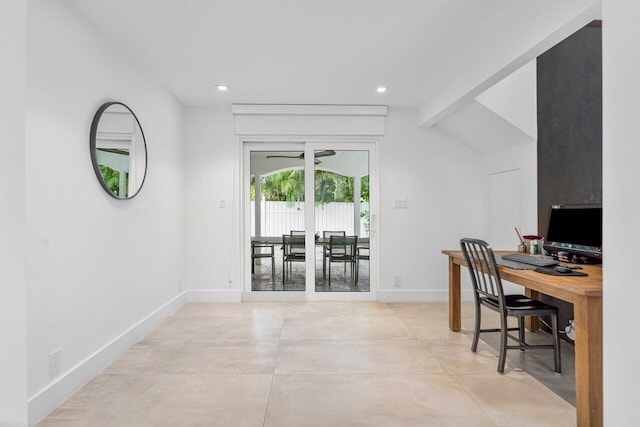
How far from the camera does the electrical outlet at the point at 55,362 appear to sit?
213 cm

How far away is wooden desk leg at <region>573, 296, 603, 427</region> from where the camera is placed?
1840 mm

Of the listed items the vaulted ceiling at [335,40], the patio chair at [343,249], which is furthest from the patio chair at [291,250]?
the vaulted ceiling at [335,40]

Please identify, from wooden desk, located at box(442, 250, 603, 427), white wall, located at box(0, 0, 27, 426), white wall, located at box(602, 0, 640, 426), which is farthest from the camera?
wooden desk, located at box(442, 250, 603, 427)

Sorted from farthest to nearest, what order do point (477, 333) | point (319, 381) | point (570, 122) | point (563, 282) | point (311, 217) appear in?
point (311, 217) → point (570, 122) → point (477, 333) → point (319, 381) → point (563, 282)

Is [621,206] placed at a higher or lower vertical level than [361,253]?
higher

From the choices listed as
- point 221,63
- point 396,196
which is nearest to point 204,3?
point 221,63

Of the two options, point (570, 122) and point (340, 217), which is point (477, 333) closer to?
point (570, 122)

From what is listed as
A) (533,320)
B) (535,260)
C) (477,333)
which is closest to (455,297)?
(477,333)

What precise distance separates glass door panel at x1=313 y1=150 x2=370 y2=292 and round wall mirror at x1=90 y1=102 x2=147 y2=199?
2.16 m

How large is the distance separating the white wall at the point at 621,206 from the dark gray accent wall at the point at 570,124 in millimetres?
1689

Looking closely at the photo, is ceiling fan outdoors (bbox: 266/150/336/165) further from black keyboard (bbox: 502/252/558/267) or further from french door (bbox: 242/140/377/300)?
black keyboard (bbox: 502/252/558/267)

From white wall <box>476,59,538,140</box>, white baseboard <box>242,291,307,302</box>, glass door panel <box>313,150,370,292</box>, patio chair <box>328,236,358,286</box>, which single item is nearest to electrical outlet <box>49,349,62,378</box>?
white baseboard <box>242,291,307,302</box>

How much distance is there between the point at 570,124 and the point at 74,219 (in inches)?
152

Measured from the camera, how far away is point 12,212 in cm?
101
